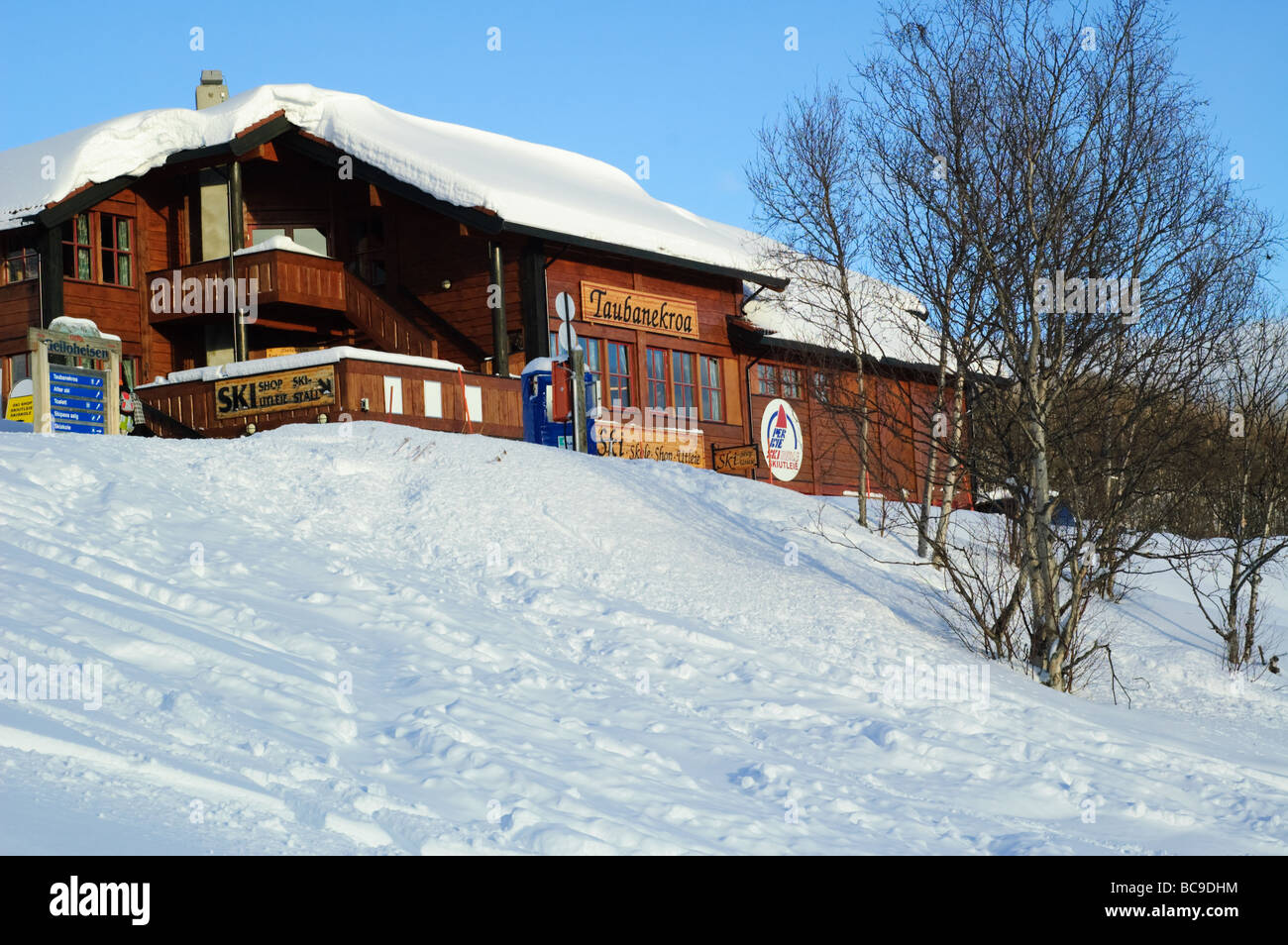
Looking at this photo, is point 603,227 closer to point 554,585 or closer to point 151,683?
point 554,585

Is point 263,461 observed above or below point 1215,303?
below

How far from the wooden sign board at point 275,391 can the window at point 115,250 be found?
4.78 m

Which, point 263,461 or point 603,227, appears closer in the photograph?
point 263,461


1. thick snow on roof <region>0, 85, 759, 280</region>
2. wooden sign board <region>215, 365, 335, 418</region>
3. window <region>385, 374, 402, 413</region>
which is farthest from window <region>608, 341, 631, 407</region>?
wooden sign board <region>215, 365, 335, 418</region>

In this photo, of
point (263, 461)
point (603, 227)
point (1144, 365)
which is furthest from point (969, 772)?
point (603, 227)

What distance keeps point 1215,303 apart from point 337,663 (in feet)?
34.1

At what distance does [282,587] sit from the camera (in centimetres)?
962

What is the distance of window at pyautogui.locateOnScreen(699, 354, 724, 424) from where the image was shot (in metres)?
26.5

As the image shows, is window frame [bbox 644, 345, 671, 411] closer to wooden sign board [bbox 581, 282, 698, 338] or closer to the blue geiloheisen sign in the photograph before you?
wooden sign board [bbox 581, 282, 698, 338]

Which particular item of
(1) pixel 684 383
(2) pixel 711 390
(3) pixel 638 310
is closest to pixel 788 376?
(2) pixel 711 390

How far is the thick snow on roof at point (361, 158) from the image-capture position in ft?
70.4

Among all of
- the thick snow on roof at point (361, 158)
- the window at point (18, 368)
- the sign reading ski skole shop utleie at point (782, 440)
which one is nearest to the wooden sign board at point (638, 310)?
the thick snow on roof at point (361, 158)

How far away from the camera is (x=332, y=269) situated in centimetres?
2266
